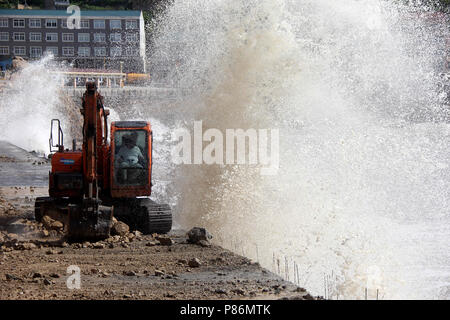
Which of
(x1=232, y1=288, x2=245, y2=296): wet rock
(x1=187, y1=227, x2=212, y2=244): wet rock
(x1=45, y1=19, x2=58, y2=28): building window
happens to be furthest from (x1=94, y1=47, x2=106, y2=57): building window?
(x1=232, y1=288, x2=245, y2=296): wet rock

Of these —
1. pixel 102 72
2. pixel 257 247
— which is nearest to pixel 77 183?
pixel 257 247

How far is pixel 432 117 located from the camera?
66.2 m

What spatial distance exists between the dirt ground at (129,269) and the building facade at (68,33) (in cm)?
9132

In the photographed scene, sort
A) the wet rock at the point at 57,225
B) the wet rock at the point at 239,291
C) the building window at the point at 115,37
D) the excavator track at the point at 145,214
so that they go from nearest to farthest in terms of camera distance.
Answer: the wet rock at the point at 239,291, the excavator track at the point at 145,214, the wet rock at the point at 57,225, the building window at the point at 115,37

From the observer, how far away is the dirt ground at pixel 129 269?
1006 cm

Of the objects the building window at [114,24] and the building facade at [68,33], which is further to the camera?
the building window at [114,24]

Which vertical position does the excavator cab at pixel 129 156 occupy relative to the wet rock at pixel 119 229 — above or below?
above

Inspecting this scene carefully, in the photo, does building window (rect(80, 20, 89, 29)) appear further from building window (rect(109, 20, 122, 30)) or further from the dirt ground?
the dirt ground

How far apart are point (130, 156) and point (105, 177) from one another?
814 millimetres

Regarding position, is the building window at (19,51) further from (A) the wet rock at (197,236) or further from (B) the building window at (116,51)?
(A) the wet rock at (197,236)

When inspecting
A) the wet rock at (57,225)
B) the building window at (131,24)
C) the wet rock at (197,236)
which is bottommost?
the wet rock at (197,236)

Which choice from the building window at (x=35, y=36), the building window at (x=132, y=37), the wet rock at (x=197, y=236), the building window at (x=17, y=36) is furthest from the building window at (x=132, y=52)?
the wet rock at (x=197, y=236)

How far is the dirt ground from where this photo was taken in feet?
33.0
